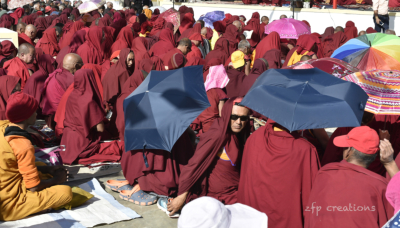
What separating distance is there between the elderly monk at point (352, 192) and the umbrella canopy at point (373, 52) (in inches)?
85.7

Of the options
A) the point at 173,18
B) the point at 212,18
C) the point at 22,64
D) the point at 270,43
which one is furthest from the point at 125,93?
the point at 212,18

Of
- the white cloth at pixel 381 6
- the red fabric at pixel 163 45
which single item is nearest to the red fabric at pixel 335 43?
the white cloth at pixel 381 6

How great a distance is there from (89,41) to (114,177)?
4615 millimetres

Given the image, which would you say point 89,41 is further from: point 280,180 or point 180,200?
point 280,180

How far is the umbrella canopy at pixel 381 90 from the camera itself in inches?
124

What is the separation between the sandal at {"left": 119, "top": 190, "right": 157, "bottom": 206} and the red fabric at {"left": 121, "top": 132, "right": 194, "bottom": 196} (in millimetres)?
69

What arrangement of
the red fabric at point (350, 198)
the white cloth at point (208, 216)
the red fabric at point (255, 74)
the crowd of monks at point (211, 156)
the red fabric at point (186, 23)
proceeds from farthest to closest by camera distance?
the red fabric at point (186, 23)
the red fabric at point (255, 74)
the crowd of monks at point (211, 156)
the red fabric at point (350, 198)
the white cloth at point (208, 216)

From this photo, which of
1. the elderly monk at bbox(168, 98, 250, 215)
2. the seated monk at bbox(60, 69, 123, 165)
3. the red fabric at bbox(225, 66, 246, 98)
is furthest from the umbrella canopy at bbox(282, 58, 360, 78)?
the seated monk at bbox(60, 69, 123, 165)

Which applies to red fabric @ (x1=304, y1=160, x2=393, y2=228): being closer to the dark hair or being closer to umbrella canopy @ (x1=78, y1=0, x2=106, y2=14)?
the dark hair

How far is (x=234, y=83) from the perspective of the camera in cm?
621

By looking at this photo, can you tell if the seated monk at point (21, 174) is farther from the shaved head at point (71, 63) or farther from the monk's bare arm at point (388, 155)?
the monk's bare arm at point (388, 155)

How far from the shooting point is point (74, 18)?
14.0 meters

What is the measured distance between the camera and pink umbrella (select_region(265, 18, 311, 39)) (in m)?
8.73

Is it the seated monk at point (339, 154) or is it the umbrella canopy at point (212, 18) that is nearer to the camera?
the seated monk at point (339, 154)
